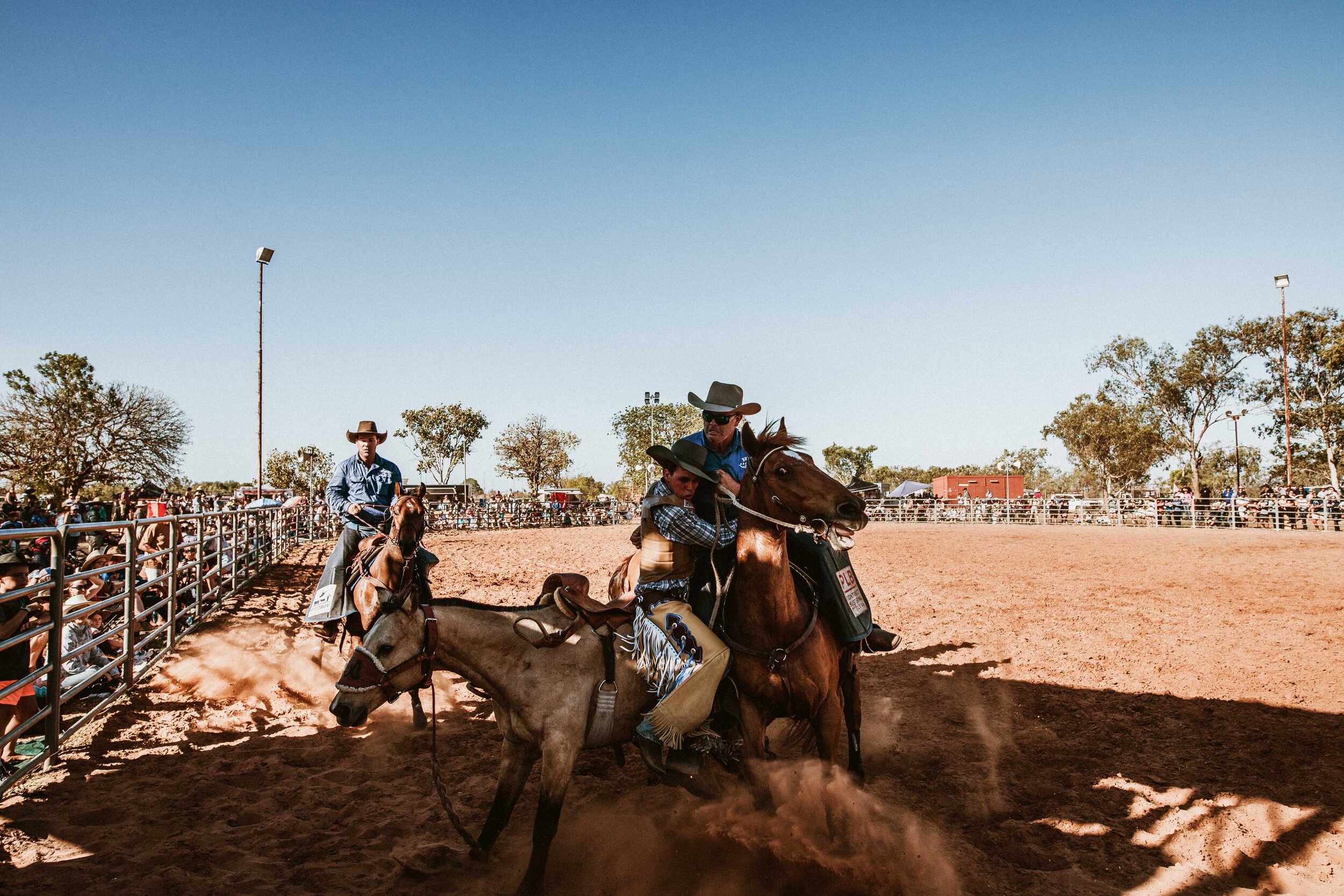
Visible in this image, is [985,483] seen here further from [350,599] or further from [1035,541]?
[350,599]

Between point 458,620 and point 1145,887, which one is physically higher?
point 458,620

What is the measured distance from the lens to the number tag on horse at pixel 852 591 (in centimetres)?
462

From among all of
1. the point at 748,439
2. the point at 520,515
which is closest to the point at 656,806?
the point at 748,439

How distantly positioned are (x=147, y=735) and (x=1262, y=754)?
846cm

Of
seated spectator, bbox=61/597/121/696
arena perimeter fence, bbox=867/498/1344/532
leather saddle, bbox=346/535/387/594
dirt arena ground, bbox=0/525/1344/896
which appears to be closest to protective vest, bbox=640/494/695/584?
dirt arena ground, bbox=0/525/1344/896

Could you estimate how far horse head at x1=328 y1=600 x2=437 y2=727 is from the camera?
3346mm

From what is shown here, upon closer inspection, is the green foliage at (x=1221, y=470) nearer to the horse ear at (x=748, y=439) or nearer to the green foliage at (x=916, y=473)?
the green foliage at (x=916, y=473)

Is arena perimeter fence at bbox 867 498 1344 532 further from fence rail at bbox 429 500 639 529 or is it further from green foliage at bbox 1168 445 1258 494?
green foliage at bbox 1168 445 1258 494

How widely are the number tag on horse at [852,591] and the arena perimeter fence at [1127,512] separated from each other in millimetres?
16947

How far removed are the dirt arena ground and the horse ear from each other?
6.45ft

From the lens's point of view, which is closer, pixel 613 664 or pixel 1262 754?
pixel 613 664

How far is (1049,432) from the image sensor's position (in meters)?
53.7

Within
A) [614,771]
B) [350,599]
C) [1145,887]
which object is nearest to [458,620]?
[614,771]

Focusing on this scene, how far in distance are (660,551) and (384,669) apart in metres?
1.53
